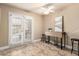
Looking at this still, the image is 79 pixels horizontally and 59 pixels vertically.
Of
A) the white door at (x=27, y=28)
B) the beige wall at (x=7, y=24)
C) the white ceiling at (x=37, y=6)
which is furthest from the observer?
the white door at (x=27, y=28)

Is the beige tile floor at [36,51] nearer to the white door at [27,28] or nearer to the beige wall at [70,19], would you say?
the white door at [27,28]

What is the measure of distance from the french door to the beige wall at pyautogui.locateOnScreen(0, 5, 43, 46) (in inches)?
4.8

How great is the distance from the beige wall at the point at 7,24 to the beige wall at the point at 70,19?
23cm

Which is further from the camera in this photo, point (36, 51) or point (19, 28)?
point (19, 28)

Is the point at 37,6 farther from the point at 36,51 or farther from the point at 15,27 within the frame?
the point at 36,51

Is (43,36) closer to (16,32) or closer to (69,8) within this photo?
(16,32)

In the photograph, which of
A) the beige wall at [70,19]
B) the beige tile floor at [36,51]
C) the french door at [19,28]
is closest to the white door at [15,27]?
the french door at [19,28]

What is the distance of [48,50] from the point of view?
2629 mm

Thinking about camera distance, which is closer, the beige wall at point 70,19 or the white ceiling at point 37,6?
the white ceiling at point 37,6

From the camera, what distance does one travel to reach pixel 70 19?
107 inches

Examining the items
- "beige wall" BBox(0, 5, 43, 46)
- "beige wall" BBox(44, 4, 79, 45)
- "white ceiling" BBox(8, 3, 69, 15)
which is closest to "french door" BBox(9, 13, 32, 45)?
"beige wall" BBox(0, 5, 43, 46)

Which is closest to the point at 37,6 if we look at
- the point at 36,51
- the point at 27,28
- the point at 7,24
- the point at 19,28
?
the point at 27,28

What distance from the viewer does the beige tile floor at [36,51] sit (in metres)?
2.54

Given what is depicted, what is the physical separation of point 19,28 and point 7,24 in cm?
37
